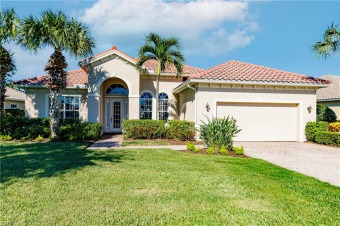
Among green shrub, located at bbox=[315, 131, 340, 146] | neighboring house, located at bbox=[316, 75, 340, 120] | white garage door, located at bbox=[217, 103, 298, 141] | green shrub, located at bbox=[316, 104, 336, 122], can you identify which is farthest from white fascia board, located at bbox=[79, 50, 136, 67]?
neighboring house, located at bbox=[316, 75, 340, 120]

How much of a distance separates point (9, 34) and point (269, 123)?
55.8 ft

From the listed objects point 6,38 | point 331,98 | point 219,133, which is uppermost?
point 6,38

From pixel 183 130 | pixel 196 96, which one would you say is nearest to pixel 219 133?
pixel 183 130

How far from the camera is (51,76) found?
570 inches

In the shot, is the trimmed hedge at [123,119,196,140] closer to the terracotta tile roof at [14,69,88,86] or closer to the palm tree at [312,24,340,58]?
the terracotta tile roof at [14,69,88,86]

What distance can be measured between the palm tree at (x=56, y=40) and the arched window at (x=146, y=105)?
5769mm

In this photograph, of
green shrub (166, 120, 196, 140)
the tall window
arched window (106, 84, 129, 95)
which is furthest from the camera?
arched window (106, 84, 129, 95)

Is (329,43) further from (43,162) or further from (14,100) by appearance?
(14,100)

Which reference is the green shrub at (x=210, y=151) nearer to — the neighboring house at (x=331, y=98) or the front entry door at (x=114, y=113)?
the front entry door at (x=114, y=113)

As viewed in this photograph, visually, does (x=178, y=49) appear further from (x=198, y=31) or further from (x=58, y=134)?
(x=58, y=134)

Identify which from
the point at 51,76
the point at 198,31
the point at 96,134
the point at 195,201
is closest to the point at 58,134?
the point at 96,134

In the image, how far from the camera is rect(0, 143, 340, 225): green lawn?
4043 mm

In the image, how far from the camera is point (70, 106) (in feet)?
61.5

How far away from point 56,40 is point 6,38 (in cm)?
361
